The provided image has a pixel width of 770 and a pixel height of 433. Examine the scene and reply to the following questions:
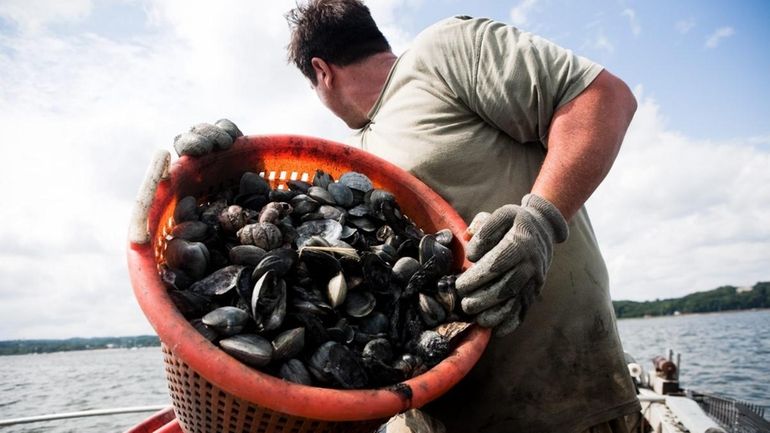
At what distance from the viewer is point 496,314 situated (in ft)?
5.81

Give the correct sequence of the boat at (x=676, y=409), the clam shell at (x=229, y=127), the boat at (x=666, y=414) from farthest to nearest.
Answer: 1. the boat at (x=676, y=409)
2. the boat at (x=666, y=414)
3. the clam shell at (x=229, y=127)

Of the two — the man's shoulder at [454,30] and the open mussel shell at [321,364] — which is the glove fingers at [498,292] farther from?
the man's shoulder at [454,30]

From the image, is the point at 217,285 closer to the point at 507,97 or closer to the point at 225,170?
the point at 225,170

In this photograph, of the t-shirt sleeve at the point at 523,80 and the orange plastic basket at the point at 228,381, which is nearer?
the orange plastic basket at the point at 228,381

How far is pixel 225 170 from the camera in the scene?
7.22 ft

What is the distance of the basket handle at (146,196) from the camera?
5.07ft

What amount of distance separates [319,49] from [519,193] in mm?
1543

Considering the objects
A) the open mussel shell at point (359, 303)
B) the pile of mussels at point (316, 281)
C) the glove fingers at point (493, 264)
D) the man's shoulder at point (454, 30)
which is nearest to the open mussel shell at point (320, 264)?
the pile of mussels at point (316, 281)

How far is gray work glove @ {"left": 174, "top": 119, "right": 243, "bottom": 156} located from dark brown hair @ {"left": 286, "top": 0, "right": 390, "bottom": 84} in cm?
116

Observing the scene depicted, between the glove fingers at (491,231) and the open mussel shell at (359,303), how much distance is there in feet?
1.35

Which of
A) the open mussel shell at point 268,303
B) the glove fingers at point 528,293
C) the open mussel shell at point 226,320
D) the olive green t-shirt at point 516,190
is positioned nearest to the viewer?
the open mussel shell at point 226,320

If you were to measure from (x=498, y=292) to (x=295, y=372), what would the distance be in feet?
2.38

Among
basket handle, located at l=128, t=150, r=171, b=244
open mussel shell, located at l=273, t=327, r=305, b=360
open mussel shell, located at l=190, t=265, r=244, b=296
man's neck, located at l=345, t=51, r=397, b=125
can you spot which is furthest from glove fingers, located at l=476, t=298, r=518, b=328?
man's neck, located at l=345, t=51, r=397, b=125

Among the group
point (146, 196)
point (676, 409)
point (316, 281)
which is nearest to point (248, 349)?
point (316, 281)
